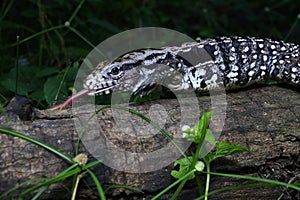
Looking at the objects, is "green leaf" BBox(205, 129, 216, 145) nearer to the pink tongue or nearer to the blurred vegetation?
the pink tongue

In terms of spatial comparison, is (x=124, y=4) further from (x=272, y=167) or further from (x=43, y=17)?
(x=272, y=167)

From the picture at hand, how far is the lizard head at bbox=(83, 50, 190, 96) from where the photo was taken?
11.2 feet

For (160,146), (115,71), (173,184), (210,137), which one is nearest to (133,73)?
(115,71)

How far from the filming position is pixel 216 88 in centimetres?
377

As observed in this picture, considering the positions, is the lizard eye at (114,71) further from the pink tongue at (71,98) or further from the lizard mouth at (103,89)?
the pink tongue at (71,98)

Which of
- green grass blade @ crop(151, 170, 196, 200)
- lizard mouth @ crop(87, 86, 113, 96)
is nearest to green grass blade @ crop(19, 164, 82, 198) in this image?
green grass blade @ crop(151, 170, 196, 200)

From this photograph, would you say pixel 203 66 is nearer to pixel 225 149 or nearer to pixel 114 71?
pixel 114 71

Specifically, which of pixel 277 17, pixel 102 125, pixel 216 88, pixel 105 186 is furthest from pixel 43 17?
pixel 277 17

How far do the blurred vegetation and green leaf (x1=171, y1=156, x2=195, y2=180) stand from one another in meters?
1.30

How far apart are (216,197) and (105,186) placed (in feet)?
2.14

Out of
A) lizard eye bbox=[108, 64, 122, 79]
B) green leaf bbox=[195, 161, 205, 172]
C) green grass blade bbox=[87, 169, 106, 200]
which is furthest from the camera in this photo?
lizard eye bbox=[108, 64, 122, 79]

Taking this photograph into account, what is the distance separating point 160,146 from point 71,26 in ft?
8.72

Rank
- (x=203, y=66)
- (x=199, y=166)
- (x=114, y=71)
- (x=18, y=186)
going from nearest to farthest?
(x=18, y=186) → (x=199, y=166) → (x=114, y=71) → (x=203, y=66)

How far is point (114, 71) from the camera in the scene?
11.3ft
